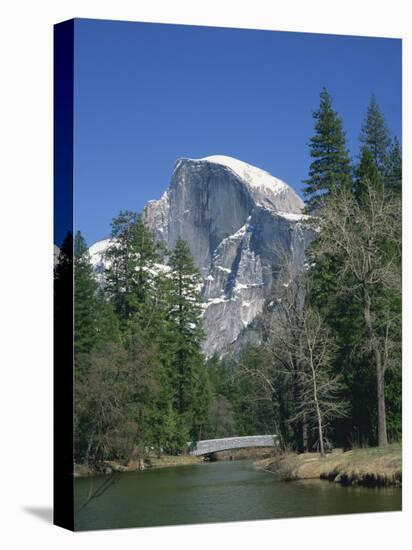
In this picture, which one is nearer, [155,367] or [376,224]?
[155,367]

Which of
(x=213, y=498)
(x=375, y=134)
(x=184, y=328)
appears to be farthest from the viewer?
(x=375, y=134)

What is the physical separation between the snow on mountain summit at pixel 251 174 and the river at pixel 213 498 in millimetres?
4423

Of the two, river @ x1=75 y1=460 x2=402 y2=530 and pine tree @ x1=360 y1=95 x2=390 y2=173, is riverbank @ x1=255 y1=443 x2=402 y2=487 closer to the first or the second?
river @ x1=75 y1=460 x2=402 y2=530

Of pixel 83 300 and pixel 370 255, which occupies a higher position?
pixel 370 255

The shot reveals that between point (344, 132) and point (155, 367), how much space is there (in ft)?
16.2

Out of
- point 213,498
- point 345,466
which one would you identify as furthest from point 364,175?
point 213,498

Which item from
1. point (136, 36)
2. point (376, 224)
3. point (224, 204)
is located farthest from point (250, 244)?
point (136, 36)

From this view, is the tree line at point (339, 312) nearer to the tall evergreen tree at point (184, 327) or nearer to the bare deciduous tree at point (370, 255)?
the bare deciduous tree at point (370, 255)

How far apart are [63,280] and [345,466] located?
5740 millimetres

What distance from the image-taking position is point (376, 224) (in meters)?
22.6

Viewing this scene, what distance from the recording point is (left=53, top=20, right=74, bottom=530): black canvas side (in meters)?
19.6

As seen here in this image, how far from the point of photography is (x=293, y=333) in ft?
72.7

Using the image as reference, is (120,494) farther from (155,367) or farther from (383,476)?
(383,476)

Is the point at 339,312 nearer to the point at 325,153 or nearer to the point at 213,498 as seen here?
the point at 325,153
